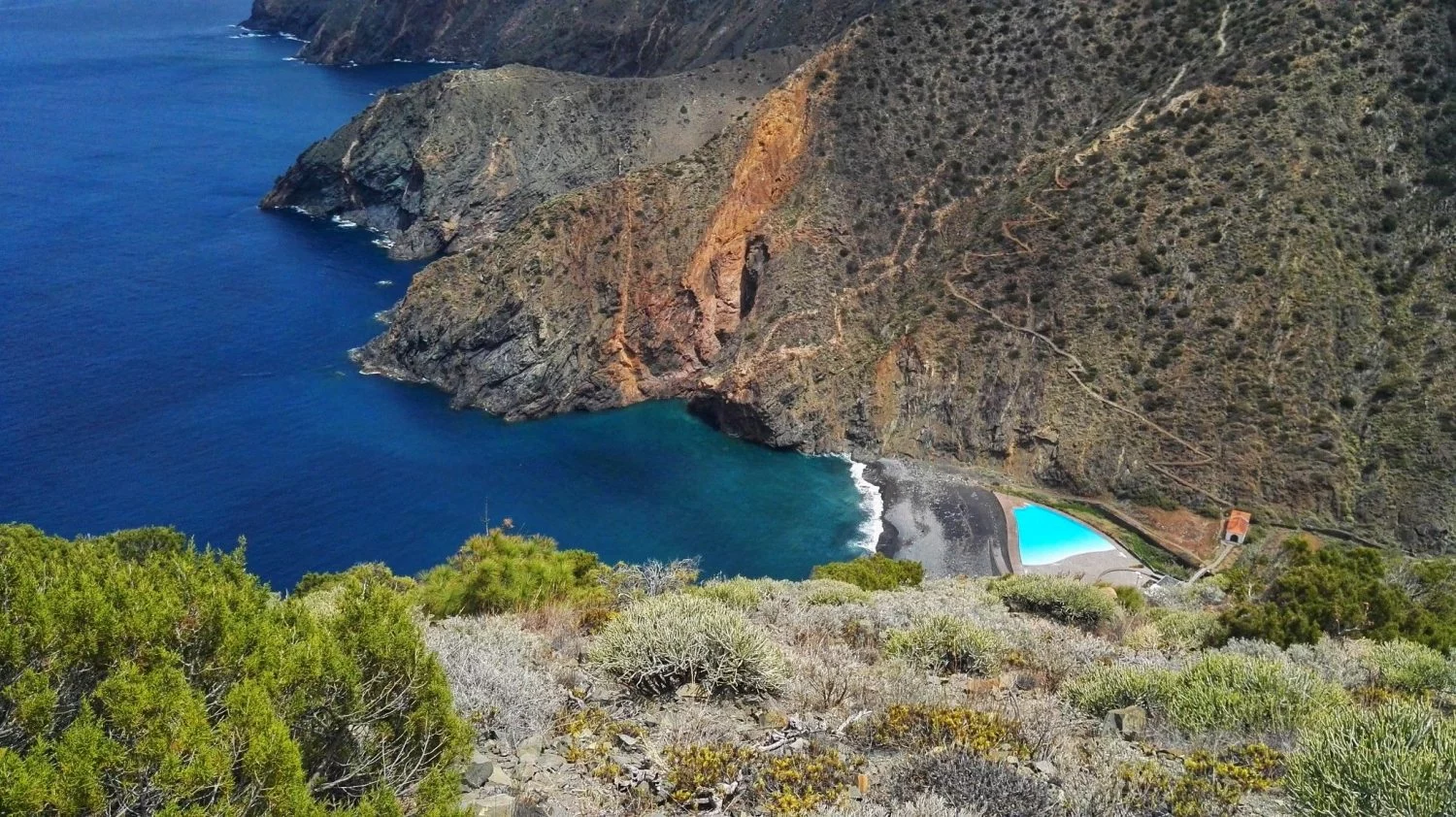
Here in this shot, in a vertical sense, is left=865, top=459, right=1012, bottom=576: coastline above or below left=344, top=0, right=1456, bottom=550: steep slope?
below

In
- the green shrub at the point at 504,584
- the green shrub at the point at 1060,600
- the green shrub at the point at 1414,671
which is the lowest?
the green shrub at the point at 504,584

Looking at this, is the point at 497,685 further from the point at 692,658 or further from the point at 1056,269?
the point at 1056,269

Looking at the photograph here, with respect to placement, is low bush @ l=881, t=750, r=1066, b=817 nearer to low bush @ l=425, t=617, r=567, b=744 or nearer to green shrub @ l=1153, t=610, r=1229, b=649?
low bush @ l=425, t=617, r=567, b=744

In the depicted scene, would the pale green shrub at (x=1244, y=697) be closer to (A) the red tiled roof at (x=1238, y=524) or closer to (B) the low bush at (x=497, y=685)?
(B) the low bush at (x=497, y=685)

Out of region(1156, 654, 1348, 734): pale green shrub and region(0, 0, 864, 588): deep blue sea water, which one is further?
region(0, 0, 864, 588): deep blue sea water

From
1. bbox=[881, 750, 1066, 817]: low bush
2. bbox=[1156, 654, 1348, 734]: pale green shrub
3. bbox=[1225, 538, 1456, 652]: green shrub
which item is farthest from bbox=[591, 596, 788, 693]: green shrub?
bbox=[1225, 538, 1456, 652]: green shrub

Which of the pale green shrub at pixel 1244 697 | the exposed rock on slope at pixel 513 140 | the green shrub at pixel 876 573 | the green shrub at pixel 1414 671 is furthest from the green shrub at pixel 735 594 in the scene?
the exposed rock on slope at pixel 513 140

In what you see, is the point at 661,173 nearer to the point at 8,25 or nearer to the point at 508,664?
the point at 508,664
